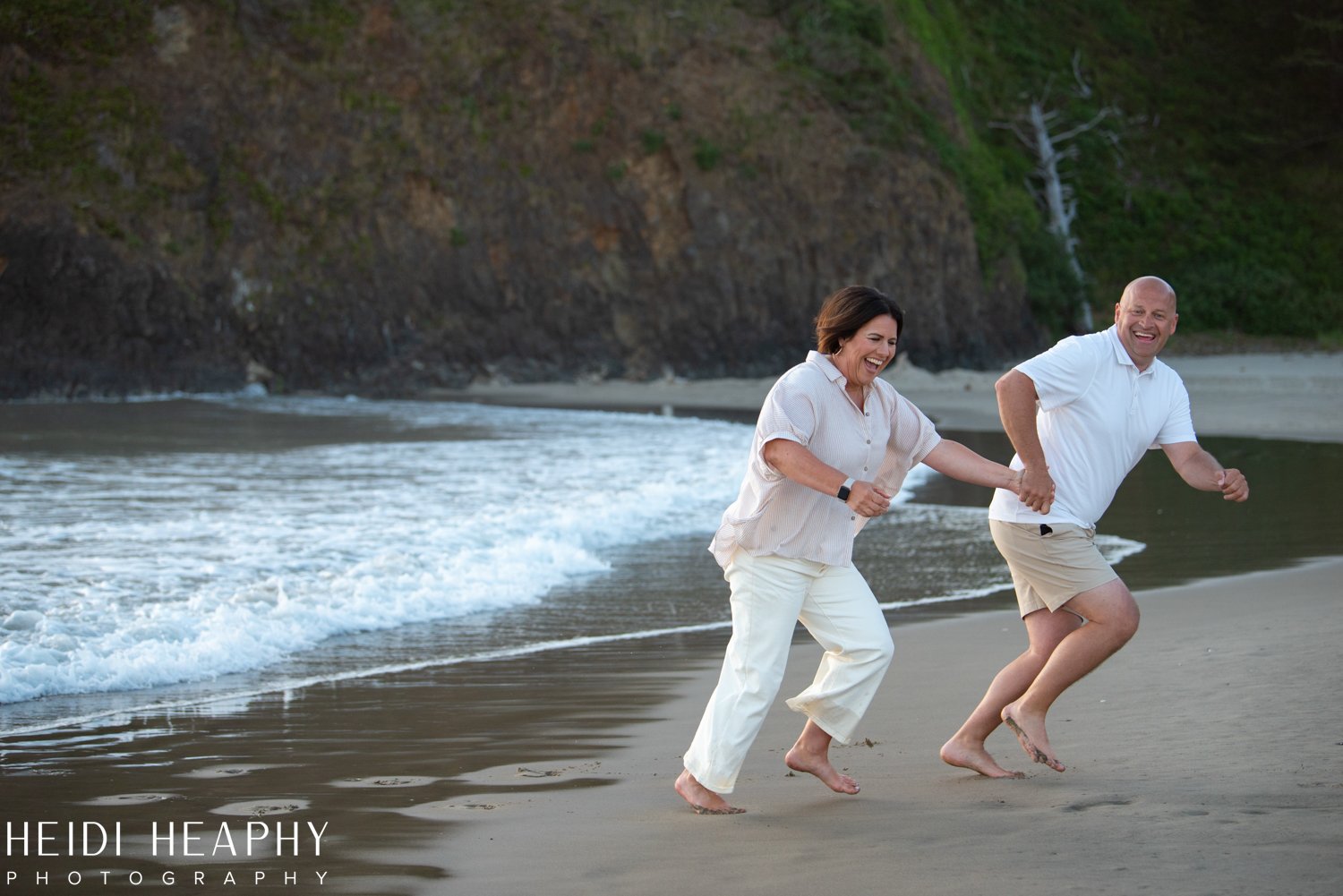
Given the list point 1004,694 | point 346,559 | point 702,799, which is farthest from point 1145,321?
point 346,559

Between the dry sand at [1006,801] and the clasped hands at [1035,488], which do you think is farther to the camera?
the clasped hands at [1035,488]

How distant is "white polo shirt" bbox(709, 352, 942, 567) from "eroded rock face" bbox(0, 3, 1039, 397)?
90.6 feet

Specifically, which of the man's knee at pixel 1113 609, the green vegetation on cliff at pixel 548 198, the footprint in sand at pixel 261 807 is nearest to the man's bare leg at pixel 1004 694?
the man's knee at pixel 1113 609

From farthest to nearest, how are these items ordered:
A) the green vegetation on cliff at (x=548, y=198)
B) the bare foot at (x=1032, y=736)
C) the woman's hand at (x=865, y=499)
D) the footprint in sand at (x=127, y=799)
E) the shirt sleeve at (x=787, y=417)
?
the green vegetation on cliff at (x=548, y=198) → the bare foot at (x=1032, y=736) → the footprint in sand at (x=127, y=799) → the shirt sleeve at (x=787, y=417) → the woman's hand at (x=865, y=499)

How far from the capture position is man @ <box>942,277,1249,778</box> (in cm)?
461

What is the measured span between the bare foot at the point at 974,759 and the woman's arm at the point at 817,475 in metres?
0.90

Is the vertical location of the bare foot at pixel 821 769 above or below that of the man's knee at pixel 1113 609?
below

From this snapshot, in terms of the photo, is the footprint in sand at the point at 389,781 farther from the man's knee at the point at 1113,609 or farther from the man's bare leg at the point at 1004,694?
the man's knee at the point at 1113,609

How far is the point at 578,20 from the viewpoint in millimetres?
36500

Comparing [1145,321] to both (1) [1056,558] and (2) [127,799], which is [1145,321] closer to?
(1) [1056,558]

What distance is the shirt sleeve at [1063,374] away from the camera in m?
4.68

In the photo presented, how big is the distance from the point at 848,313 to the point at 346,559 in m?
6.05

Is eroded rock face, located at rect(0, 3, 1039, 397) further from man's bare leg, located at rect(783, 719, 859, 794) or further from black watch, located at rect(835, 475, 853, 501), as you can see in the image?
black watch, located at rect(835, 475, 853, 501)

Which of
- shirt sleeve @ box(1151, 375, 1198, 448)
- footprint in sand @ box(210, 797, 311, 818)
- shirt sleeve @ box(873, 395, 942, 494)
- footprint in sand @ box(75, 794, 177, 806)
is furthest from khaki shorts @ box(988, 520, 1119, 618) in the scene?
footprint in sand @ box(75, 794, 177, 806)
